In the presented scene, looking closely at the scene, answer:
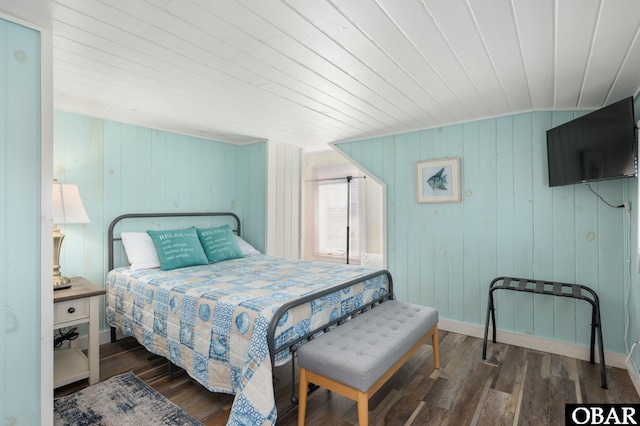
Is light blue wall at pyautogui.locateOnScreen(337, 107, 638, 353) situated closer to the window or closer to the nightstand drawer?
the window

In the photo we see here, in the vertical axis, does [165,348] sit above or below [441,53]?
below

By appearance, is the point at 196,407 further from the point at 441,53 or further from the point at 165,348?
the point at 441,53

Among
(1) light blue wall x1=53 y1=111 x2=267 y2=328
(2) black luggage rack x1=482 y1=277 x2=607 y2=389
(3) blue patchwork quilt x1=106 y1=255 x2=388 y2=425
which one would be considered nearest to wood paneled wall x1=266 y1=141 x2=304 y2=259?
(1) light blue wall x1=53 y1=111 x2=267 y2=328

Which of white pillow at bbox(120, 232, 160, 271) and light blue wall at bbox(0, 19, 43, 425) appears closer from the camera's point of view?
light blue wall at bbox(0, 19, 43, 425)

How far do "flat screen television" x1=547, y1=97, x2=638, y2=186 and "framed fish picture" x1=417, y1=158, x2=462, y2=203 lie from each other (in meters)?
0.84

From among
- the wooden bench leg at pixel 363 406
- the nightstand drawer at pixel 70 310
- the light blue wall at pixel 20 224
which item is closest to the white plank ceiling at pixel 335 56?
the light blue wall at pixel 20 224

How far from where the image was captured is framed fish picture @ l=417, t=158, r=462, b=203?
3.50 m

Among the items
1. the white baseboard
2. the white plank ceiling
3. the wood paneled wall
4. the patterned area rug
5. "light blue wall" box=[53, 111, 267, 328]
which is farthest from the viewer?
the wood paneled wall

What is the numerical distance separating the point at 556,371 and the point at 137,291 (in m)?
3.44

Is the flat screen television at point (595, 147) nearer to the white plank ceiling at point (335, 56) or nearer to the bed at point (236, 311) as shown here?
the white plank ceiling at point (335, 56)

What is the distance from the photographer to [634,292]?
249 cm

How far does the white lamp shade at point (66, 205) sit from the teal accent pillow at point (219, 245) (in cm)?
117

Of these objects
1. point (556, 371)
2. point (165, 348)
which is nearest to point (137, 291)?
point (165, 348)

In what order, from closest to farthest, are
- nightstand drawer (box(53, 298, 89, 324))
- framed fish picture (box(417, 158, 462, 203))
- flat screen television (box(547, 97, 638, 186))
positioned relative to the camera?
flat screen television (box(547, 97, 638, 186)) < nightstand drawer (box(53, 298, 89, 324)) < framed fish picture (box(417, 158, 462, 203))
